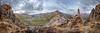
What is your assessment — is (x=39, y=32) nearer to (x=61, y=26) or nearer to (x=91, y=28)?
(x=61, y=26)

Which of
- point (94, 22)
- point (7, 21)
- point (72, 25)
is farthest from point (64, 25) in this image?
point (7, 21)

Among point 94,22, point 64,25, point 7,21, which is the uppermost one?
point 7,21

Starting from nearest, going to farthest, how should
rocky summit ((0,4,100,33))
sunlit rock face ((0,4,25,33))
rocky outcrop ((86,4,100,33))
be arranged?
sunlit rock face ((0,4,25,33))
rocky summit ((0,4,100,33))
rocky outcrop ((86,4,100,33))

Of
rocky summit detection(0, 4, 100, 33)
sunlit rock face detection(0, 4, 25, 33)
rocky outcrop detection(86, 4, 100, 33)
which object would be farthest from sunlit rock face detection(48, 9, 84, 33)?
sunlit rock face detection(0, 4, 25, 33)

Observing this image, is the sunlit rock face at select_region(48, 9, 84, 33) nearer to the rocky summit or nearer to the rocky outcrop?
the rocky summit

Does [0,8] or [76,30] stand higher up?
[0,8]

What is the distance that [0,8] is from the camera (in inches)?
1681

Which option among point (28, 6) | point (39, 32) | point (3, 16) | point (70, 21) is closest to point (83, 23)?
point (70, 21)

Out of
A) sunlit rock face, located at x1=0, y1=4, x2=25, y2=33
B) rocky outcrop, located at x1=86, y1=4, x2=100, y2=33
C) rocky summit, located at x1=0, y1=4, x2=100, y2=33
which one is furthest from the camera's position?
rocky outcrop, located at x1=86, y1=4, x2=100, y2=33

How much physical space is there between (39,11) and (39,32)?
142 feet

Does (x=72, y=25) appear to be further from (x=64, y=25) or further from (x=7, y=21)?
(x=7, y=21)

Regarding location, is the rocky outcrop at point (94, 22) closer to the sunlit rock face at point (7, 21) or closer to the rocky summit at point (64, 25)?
the rocky summit at point (64, 25)

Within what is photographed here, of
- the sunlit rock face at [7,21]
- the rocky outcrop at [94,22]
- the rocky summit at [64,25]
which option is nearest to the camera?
the sunlit rock face at [7,21]

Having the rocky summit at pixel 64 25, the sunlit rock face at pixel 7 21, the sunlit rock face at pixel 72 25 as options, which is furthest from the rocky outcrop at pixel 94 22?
the sunlit rock face at pixel 7 21
